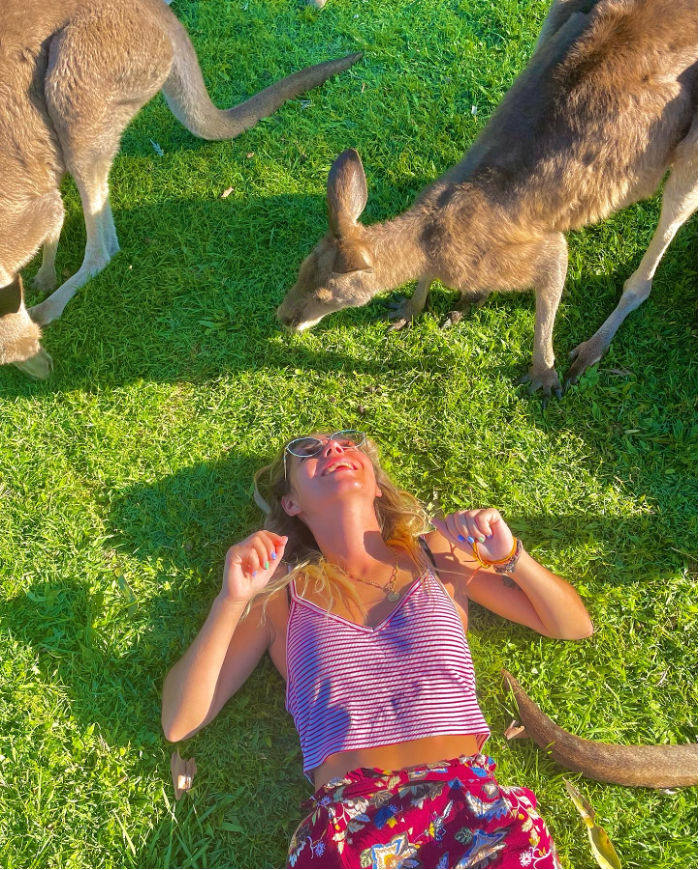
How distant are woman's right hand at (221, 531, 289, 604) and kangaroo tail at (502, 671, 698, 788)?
5.21ft

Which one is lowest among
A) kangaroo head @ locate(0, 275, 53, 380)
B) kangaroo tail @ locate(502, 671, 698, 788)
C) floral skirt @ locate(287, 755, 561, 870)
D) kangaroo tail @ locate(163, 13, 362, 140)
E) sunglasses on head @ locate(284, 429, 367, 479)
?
kangaroo tail @ locate(502, 671, 698, 788)

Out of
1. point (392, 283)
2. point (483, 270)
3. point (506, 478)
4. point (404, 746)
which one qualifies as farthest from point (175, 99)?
point (404, 746)

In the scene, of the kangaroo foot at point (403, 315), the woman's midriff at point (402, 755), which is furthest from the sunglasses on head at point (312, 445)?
the woman's midriff at point (402, 755)

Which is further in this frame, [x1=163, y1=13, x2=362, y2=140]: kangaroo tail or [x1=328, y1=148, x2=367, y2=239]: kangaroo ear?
[x1=163, y1=13, x2=362, y2=140]: kangaroo tail

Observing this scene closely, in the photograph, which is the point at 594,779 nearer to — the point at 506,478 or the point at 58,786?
the point at 506,478

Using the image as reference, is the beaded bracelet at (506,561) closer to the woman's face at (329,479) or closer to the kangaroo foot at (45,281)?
the woman's face at (329,479)

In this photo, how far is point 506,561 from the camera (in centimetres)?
305

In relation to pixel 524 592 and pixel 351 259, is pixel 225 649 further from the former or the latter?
pixel 351 259

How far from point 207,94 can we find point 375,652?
12.9 feet

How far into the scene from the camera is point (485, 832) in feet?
8.48

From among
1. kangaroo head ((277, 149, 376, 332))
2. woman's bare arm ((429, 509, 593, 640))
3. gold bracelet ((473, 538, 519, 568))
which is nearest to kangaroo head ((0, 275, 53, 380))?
kangaroo head ((277, 149, 376, 332))

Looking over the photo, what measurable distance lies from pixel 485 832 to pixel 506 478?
75.4 inches

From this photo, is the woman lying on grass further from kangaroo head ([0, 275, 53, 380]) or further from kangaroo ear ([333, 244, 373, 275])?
kangaroo head ([0, 275, 53, 380])

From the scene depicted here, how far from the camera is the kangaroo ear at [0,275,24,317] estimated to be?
146 inches
